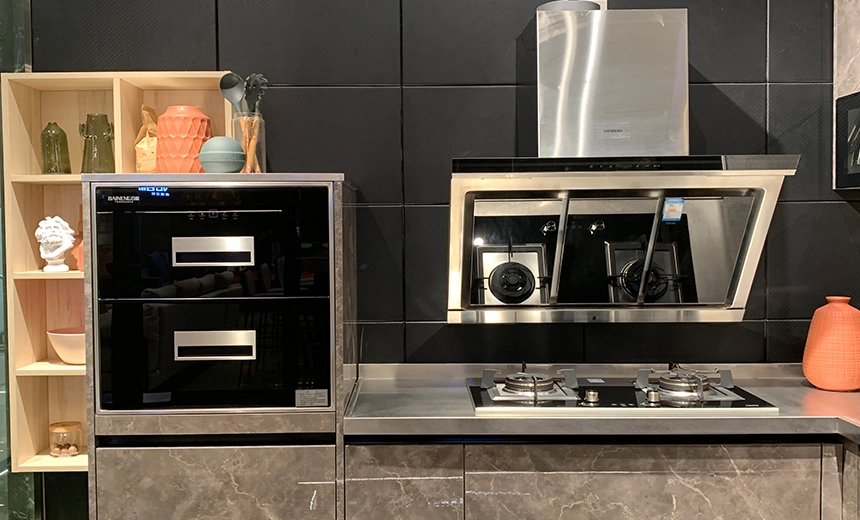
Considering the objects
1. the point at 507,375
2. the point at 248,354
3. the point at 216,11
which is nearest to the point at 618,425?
the point at 507,375

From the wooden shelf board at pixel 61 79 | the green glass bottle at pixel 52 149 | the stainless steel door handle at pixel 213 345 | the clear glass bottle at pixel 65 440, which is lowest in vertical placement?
the clear glass bottle at pixel 65 440

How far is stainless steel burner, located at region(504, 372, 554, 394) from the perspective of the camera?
223 centimetres

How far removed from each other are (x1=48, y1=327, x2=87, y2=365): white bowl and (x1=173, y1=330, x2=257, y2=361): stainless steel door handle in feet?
1.65

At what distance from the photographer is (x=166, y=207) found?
2021 millimetres

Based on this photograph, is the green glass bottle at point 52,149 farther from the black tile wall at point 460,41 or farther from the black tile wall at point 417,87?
the black tile wall at point 460,41

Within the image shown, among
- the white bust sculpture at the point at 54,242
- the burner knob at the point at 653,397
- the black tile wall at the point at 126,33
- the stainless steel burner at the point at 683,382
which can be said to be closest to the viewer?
the burner knob at the point at 653,397

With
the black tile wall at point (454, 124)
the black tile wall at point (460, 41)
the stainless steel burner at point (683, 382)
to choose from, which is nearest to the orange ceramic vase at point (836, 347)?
the stainless steel burner at point (683, 382)

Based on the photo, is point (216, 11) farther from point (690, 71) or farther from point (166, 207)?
point (690, 71)

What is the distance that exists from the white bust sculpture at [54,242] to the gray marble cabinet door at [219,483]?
698mm

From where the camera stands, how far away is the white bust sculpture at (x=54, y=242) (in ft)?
7.71

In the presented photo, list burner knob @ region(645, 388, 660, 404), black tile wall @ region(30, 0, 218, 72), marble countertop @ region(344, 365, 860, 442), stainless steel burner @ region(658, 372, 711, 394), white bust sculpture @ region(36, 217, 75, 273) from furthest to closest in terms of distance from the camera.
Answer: black tile wall @ region(30, 0, 218, 72) < white bust sculpture @ region(36, 217, 75, 273) < stainless steel burner @ region(658, 372, 711, 394) < burner knob @ region(645, 388, 660, 404) < marble countertop @ region(344, 365, 860, 442)

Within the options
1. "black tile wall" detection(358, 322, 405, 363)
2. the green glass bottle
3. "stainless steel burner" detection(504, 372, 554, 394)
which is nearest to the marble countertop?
"stainless steel burner" detection(504, 372, 554, 394)

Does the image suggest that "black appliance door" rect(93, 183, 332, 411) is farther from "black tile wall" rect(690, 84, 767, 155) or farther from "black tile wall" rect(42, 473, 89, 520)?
"black tile wall" rect(690, 84, 767, 155)

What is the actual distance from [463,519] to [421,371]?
2.08 ft
